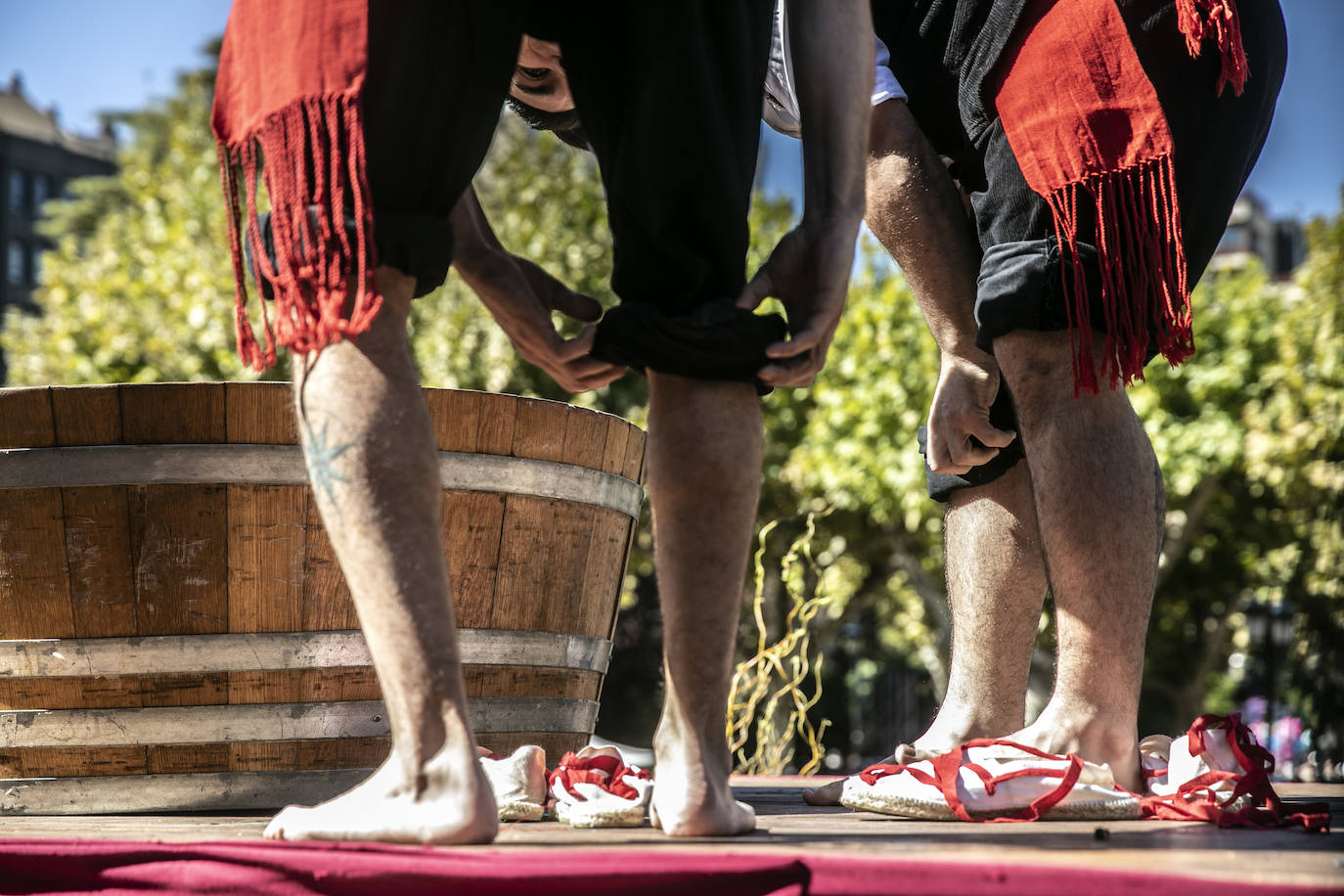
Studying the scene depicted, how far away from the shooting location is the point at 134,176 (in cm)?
1748

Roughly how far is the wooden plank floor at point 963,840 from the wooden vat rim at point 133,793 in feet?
0.26

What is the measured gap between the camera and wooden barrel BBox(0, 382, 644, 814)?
2.05 meters

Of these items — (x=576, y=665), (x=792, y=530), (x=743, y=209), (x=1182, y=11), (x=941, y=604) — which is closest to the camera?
(x=743, y=209)

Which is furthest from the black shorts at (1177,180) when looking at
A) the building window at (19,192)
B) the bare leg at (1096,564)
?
the building window at (19,192)

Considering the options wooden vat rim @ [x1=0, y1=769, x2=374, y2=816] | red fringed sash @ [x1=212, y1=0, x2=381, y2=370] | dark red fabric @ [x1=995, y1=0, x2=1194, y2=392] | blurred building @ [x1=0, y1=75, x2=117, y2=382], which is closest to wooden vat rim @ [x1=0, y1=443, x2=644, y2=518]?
wooden vat rim @ [x1=0, y1=769, x2=374, y2=816]

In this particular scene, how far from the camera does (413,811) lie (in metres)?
1.33

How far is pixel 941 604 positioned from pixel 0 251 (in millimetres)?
41036

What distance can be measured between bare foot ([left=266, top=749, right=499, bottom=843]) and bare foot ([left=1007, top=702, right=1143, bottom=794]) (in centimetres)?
84

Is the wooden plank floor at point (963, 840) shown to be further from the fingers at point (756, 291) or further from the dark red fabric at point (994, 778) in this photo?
the fingers at point (756, 291)

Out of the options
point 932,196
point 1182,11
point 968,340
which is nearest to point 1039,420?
point 968,340

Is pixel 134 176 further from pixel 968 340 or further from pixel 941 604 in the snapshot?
pixel 968 340

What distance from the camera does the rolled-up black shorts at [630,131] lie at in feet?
4.83

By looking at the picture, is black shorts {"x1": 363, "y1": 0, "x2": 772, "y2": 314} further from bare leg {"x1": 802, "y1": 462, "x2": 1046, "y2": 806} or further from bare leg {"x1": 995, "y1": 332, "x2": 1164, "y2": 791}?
bare leg {"x1": 802, "y1": 462, "x2": 1046, "y2": 806}

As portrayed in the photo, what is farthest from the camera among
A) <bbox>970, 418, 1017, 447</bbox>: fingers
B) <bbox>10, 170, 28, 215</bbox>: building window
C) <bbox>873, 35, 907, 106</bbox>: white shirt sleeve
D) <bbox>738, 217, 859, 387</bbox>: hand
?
<bbox>10, 170, 28, 215</bbox>: building window
